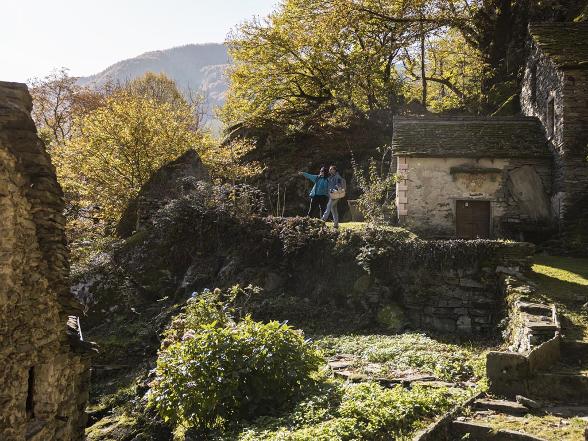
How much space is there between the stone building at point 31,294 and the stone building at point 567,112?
1517 cm

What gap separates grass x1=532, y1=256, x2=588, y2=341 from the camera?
37.0 feet

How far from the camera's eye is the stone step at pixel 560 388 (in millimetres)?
9148

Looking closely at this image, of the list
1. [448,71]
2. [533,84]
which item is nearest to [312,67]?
[448,71]

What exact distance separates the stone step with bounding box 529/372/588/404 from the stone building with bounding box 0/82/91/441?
21.7ft

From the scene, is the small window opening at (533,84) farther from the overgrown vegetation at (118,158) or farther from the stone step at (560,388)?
the stone step at (560,388)

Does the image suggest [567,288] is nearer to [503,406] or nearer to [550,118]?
[503,406]

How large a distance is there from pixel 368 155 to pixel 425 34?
5923 mm

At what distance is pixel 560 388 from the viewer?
9203mm

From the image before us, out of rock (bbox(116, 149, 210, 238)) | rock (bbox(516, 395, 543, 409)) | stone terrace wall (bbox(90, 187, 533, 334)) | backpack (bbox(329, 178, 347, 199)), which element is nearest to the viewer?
rock (bbox(516, 395, 543, 409))

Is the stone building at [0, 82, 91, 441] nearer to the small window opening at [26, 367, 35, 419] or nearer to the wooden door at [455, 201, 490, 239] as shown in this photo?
the small window opening at [26, 367, 35, 419]

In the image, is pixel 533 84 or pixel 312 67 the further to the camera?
pixel 312 67

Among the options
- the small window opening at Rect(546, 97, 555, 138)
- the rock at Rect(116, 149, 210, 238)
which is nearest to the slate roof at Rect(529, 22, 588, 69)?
the small window opening at Rect(546, 97, 555, 138)

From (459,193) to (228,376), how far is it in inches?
478

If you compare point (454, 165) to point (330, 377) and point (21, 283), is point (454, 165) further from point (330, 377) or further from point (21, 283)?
point (21, 283)
